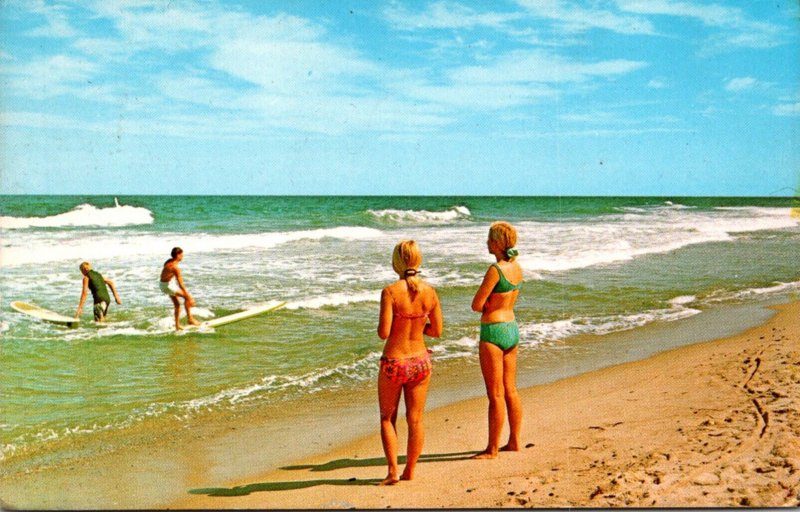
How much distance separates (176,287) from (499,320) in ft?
20.0

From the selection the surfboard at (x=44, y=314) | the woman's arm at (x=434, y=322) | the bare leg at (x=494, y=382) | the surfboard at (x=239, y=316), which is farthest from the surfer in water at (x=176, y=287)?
the woman's arm at (x=434, y=322)

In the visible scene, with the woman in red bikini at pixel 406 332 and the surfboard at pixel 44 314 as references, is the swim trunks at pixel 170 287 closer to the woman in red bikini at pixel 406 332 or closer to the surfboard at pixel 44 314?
the surfboard at pixel 44 314

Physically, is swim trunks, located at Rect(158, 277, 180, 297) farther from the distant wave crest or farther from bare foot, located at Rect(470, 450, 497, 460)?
the distant wave crest

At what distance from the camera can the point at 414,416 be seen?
3.65 metres

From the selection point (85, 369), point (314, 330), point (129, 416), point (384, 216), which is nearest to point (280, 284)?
point (314, 330)

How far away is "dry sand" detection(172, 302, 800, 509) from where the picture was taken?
364 cm

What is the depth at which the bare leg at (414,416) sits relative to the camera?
3.60m

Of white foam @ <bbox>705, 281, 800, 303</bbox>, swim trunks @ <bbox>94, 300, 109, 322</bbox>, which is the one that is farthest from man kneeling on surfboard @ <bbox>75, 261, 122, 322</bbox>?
white foam @ <bbox>705, 281, 800, 303</bbox>

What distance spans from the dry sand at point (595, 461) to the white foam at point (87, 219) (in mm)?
22064

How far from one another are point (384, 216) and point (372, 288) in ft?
66.8

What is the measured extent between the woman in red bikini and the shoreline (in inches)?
19.4

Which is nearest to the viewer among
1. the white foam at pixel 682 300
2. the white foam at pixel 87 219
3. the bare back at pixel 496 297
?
the bare back at pixel 496 297

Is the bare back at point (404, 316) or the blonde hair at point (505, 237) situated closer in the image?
→ the bare back at point (404, 316)

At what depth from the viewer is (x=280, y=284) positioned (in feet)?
39.2
